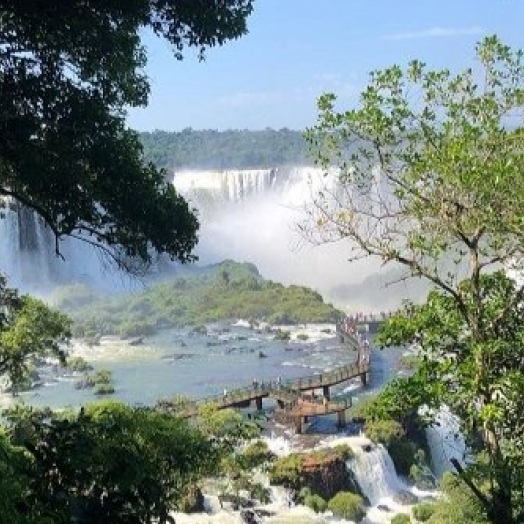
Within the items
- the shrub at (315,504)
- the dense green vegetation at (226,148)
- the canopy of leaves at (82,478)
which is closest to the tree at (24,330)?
the canopy of leaves at (82,478)

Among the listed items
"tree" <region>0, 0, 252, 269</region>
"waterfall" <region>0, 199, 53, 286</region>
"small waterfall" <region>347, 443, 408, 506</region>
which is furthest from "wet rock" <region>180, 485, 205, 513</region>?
"waterfall" <region>0, 199, 53, 286</region>

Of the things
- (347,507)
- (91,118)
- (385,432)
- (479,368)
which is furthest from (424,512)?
(91,118)

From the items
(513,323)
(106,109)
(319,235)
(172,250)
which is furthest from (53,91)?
(513,323)

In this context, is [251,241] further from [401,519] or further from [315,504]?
[401,519]

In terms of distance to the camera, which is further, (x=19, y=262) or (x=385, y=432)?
(x=19, y=262)

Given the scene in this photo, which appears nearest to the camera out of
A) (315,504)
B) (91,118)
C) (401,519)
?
(91,118)

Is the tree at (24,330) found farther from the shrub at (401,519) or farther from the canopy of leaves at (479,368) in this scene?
the shrub at (401,519)
